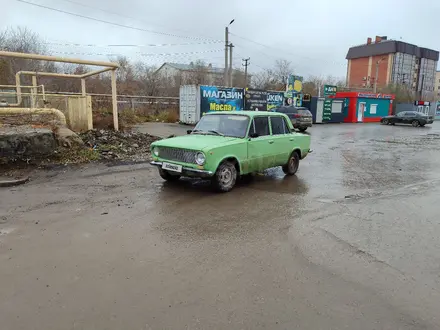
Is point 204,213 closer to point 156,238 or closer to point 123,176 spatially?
point 156,238

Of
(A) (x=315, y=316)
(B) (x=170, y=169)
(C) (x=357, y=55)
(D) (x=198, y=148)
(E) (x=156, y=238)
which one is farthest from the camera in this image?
(C) (x=357, y=55)

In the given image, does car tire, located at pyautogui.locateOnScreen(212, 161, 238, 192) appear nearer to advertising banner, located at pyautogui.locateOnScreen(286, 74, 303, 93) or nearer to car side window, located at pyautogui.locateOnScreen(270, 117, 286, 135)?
car side window, located at pyautogui.locateOnScreen(270, 117, 286, 135)

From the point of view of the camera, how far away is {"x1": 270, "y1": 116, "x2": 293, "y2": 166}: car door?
8.44 metres

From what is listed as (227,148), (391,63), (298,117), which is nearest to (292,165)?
(227,148)

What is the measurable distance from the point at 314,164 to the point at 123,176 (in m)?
6.12

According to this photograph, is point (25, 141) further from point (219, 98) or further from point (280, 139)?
point (219, 98)

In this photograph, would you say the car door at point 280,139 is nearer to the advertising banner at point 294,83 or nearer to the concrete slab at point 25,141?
the concrete slab at point 25,141

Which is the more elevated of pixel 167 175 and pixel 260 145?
pixel 260 145

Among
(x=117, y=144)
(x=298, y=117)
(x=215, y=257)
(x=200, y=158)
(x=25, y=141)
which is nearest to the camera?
(x=215, y=257)

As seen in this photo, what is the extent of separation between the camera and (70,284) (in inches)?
137

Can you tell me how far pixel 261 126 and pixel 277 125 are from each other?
0.75 meters

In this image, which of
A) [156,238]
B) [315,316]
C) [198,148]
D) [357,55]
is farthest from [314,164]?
[357,55]

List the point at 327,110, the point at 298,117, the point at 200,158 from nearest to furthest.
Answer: the point at 200,158, the point at 298,117, the point at 327,110

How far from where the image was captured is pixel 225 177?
7191mm
